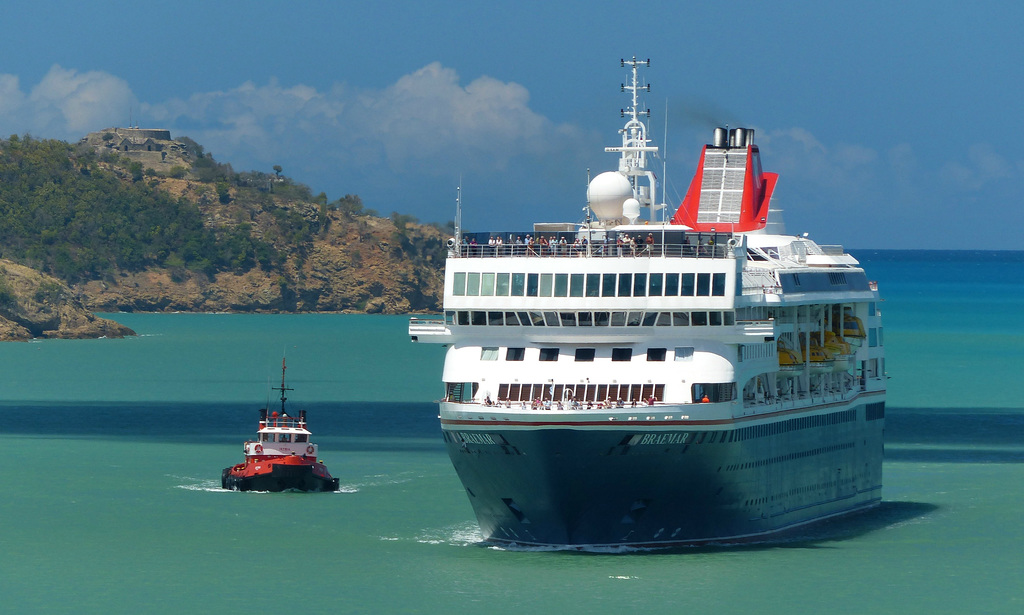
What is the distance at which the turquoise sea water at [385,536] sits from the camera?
1797 inches

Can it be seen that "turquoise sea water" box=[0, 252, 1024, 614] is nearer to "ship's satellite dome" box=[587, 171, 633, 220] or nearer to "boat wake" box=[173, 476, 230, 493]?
"boat wake" box=[173, 476, 230, 493]

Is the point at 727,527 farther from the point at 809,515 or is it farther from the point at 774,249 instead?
the point at 774,249

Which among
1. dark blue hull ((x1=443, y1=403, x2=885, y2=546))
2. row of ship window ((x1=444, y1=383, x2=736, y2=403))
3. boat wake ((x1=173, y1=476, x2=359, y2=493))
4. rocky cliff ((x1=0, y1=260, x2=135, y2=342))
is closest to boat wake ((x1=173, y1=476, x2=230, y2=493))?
boat wake ((x1=173, y1=476, x2=359, y2=493))

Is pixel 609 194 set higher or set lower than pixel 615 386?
higher

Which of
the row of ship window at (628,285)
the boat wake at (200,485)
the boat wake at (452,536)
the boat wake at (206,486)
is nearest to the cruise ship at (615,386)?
the row of ship window at (628,285)

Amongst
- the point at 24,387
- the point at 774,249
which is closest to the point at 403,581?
the point at 774,249

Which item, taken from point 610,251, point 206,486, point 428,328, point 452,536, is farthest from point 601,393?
point 206,486

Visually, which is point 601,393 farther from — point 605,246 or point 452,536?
point 452,536

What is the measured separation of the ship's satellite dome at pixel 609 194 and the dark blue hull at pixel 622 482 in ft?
27.5

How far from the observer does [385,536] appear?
54.8 meters

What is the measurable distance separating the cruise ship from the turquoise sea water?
1129 mm

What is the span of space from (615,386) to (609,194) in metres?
9.45

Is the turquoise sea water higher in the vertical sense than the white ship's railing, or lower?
lower

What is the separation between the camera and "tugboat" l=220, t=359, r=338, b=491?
6575 centimetres
